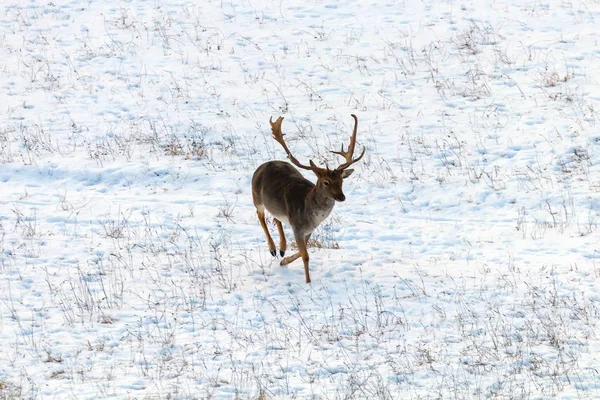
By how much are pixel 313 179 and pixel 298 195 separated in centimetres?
394

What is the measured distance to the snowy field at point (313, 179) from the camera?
7996 millimetres

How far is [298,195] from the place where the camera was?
1053cm

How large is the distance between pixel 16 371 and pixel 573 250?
7.06m

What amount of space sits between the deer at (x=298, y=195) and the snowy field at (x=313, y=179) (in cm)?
48

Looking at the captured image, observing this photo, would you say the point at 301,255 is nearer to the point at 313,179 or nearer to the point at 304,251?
the point at 304,251

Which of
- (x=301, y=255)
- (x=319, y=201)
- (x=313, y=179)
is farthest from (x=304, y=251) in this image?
(x=313, y=179)

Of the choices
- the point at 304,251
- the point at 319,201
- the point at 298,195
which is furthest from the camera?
the point at 298,195

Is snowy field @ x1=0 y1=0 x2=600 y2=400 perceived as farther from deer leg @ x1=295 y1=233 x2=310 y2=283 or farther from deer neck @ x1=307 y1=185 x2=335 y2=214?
deer neck @ x1=307 y1=185 x2=335 y2=214

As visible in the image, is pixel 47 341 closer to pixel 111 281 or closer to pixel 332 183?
pixel 111 281

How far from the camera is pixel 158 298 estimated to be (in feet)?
31.9

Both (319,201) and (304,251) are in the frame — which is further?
(304,251)

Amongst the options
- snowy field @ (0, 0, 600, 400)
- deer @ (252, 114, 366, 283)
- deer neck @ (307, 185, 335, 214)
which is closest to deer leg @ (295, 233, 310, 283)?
deer @ (252, 114, 366, 283)

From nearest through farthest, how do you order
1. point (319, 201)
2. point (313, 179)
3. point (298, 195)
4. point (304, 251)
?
point (319, 201)
point (304, 251)
point (298, 195)
point (313, 179)

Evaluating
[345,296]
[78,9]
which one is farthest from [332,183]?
[78,9]
